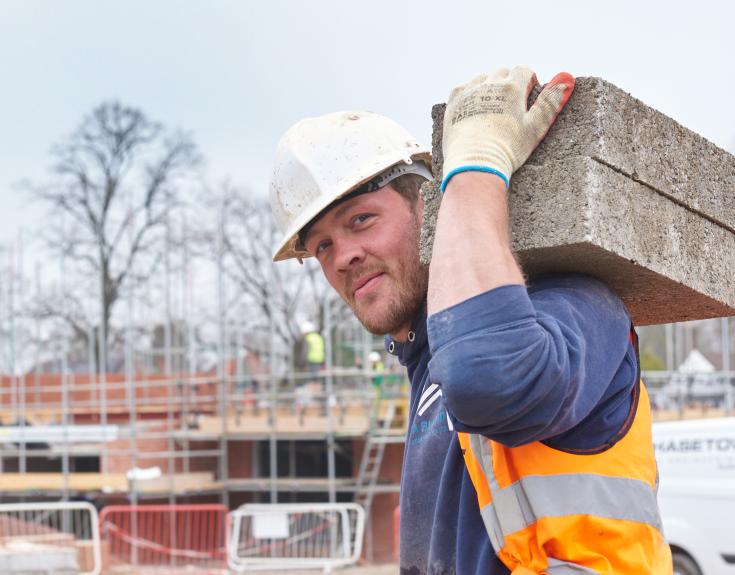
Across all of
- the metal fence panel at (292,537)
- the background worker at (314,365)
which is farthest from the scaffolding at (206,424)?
the metal fence panel at (292,537)

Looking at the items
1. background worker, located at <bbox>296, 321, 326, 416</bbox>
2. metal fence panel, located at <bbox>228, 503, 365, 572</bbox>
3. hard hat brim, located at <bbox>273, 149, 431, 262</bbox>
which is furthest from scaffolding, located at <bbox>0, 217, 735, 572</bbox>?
hard hat brim, located at <bbox>273, 149, 431, 262</bbox>

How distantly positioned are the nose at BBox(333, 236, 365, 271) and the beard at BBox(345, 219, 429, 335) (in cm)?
2

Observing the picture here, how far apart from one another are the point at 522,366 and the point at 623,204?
421mm

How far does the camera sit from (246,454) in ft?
60.7

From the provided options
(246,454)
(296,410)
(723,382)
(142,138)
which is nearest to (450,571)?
(296,410)

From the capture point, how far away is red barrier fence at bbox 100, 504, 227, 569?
15.4 m

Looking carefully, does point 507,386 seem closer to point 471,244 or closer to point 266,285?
point 471,244

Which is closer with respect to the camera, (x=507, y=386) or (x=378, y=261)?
(x=507, y=386)

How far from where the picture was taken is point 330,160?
2.20 m

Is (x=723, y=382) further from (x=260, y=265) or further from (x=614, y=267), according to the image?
(x=614, y=267)

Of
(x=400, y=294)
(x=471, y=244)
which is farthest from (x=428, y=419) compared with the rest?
(x=471, y=244)

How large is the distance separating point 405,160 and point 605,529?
A: 3.31 feet

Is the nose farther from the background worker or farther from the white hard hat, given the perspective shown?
the background worker

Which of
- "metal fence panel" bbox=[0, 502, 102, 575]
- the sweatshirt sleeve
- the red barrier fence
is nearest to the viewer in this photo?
the sweatshirt sleeve
